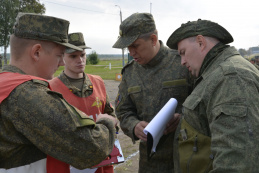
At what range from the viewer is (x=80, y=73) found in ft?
10.8

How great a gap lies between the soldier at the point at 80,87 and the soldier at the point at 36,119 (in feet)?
4.39

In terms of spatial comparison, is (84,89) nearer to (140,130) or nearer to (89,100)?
(89,100)

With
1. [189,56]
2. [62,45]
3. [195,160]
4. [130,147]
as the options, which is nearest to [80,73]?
[62,45]

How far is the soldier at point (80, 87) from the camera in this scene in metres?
3.02

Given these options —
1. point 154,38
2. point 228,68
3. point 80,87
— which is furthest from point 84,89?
point 228,68

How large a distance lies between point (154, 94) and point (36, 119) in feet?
5.00

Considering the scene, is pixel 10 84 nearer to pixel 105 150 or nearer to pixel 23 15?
pixel 23 15

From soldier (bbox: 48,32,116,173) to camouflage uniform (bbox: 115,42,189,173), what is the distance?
0.36m

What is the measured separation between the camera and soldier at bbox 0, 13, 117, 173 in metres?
1.41

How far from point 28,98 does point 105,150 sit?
23.6 inches

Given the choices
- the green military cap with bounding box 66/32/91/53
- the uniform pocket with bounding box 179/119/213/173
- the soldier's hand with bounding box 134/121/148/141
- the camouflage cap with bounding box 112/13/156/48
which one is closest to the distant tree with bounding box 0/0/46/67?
the green military cap with bounding box 66/32/91/53

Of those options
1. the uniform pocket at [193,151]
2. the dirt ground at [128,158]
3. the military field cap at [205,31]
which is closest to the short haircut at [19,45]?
the military field cap at [205,31]

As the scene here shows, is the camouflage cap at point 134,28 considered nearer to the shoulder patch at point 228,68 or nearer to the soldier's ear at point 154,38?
the soldier's ear at point 154,38

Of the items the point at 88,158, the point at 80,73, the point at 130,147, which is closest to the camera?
the point at 88,158
